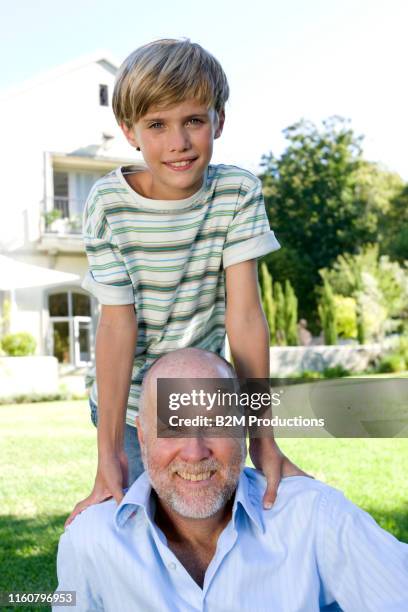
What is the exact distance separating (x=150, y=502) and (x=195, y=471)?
0.63ft

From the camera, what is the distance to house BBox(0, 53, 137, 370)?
18.0 metres

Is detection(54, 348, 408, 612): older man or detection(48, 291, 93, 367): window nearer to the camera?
detection(54, 348, 408, 612): older man

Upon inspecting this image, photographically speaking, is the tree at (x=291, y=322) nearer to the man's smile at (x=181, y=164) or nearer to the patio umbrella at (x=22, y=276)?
the patio umbrella at (x=22, y=276)

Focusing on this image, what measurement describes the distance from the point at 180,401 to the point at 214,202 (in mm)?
674

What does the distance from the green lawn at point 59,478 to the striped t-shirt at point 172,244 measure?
187cm

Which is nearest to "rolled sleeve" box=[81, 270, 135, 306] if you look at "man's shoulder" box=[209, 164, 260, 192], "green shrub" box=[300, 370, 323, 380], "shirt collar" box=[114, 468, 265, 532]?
"man's shoulder" box=[209, 164, 260, 192]

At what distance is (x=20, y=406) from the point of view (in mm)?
12523

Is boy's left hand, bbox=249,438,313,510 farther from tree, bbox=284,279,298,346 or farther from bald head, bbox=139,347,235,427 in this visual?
tree, bbox=284,279,298,346

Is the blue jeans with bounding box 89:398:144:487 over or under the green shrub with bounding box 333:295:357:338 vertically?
over

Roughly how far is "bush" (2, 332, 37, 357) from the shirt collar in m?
13.4

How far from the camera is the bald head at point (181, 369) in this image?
201cm

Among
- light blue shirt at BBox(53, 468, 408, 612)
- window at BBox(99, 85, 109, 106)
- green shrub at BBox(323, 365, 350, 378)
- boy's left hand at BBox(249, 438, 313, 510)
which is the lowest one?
green shrub at BBox(323, 365, 350, 378)

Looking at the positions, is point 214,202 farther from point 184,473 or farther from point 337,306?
point 337,306

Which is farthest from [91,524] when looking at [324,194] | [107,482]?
[324,194]
